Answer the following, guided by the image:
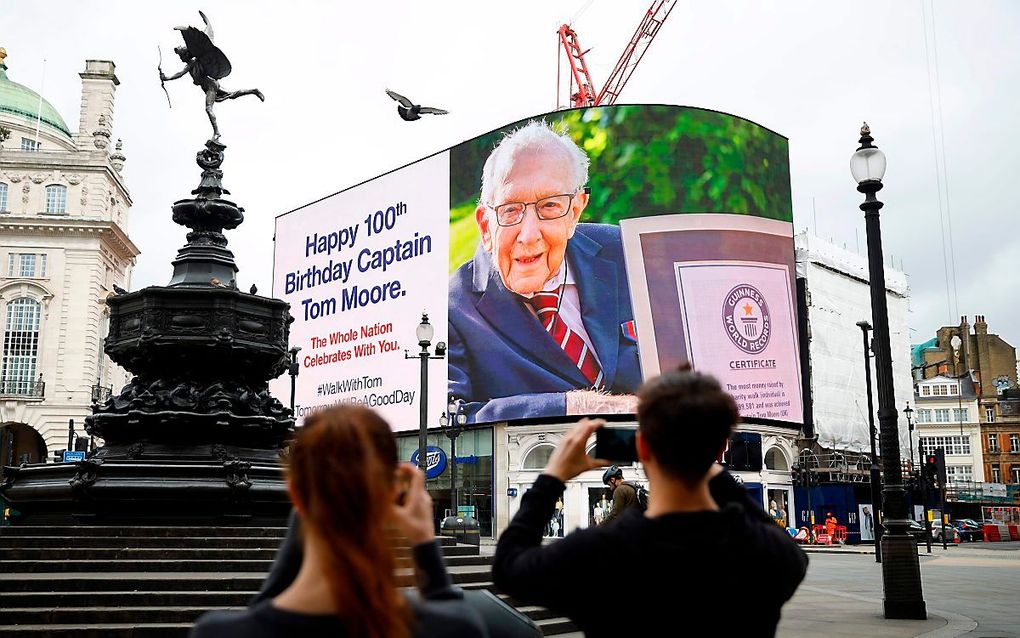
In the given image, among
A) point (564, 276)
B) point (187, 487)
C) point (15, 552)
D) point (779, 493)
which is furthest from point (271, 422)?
point (779, 493)

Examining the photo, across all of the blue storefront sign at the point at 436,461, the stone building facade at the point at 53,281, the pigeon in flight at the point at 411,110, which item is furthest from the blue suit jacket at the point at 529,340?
the stone building facade at the point at 53,281

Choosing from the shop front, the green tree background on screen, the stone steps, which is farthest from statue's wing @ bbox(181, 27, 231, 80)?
the shop front

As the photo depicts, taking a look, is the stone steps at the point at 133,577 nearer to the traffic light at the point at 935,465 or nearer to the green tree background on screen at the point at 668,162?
the traffic light at the point at 935,465

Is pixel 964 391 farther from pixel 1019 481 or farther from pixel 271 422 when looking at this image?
pixel 271 422

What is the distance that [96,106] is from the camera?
6116cm

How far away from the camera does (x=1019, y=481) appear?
8631 cm

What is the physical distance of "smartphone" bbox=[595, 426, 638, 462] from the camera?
2.76 metres

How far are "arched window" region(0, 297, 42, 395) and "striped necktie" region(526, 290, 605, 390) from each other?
29756 millimetres

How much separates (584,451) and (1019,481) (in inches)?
3771

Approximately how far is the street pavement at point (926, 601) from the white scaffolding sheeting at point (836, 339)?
34.2m

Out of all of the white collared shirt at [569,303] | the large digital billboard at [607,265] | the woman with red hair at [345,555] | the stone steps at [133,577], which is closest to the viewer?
the woman with red hair at [345,555]

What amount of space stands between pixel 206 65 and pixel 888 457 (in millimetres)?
10718

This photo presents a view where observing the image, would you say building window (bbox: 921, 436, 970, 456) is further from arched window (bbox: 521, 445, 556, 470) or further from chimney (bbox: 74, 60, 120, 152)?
chimney (bbox: 74, 60, 120, 152)

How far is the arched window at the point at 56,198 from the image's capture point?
5803 cm
